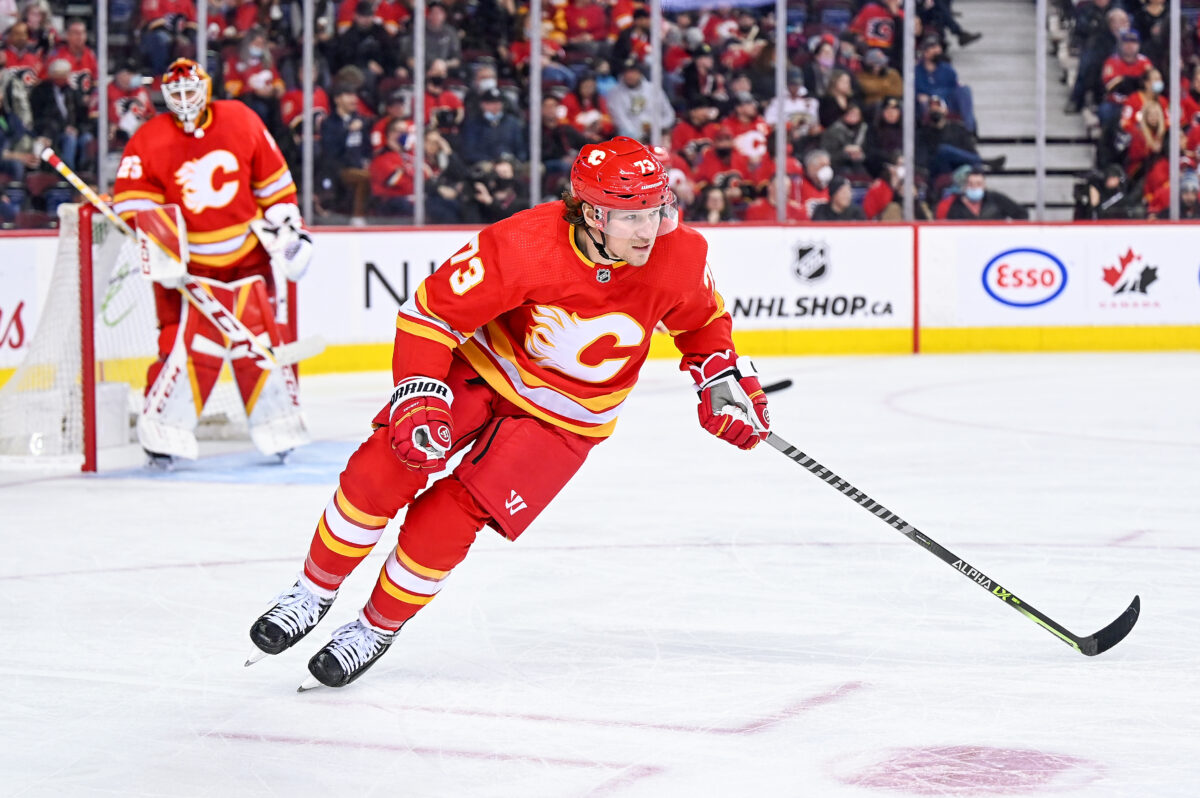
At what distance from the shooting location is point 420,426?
106 inches

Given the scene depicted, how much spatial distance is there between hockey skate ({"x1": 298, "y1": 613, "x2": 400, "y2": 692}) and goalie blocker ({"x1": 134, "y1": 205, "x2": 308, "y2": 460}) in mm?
2903

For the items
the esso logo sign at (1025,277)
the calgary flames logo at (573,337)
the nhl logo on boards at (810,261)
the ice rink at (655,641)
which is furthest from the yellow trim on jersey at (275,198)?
the esso logo sign at (1025,277)

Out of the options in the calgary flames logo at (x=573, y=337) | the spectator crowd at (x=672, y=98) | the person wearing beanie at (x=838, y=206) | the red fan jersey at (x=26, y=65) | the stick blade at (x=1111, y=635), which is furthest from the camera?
the person wearing beanie at (x=838, y=206)

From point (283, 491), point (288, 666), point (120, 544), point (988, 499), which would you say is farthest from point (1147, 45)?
point (288, 666)

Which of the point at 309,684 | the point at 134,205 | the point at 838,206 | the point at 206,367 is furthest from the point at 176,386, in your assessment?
the point at 838,206

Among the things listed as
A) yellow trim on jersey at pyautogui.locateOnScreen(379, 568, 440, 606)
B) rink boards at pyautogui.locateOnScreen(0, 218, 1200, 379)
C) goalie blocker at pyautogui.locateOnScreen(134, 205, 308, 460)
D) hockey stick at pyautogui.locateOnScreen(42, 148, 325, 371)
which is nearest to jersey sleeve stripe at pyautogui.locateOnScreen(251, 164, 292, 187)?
goalie blocker at pyautogui.locateOnScreen(134, 205, 308, 460)

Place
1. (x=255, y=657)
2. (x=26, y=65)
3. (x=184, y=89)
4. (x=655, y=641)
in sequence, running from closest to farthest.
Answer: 1. (x=255, y=657)
2. (x=655, y=641)
3. (x=184, y=89)
4. (x=26, y=65)

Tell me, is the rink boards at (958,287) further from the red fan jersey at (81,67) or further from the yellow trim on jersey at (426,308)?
the yellow trim on jersey at (426,308)

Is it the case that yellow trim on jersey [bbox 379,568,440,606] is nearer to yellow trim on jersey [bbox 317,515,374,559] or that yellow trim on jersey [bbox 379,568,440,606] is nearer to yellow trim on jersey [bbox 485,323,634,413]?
yellow trim on jersey [bbox 317,515,374,559]

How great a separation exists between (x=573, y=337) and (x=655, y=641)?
70 centimetres

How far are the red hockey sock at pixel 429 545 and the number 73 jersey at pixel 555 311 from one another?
215mm

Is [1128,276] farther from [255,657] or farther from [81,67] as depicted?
[255,657]

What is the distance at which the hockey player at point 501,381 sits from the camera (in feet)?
9.12

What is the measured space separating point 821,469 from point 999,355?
6.80 metres
